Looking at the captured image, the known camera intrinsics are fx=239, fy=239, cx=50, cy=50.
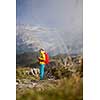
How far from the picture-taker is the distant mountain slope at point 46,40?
1.52 metres

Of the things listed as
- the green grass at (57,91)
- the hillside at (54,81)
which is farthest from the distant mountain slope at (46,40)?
the green grass at (57,91)

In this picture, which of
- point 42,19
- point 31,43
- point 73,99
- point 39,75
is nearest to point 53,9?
point 42,19

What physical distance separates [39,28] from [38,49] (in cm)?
14

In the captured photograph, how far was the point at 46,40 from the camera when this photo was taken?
155cm

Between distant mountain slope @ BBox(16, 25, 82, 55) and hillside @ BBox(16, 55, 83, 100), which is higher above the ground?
distant mountain slope @ BBox(16, 25, 82, 55)

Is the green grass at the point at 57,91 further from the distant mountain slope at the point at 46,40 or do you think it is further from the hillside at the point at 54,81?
the distant mountain slope at the point at 46,40

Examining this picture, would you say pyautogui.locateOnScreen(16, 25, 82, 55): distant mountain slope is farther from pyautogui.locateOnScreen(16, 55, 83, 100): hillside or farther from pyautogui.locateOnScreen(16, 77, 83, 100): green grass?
pyautogui.locateOnScreen(16, 77, 83, 100): green grass

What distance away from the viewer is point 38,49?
1.54 m

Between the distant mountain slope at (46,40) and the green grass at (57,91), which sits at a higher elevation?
the distant mountain slope at (46,40)

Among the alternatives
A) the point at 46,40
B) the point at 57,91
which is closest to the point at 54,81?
the point at 57,91

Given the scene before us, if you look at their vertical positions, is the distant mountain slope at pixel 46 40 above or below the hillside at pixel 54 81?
above

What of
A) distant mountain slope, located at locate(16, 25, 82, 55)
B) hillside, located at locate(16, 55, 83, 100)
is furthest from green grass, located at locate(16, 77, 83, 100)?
distant mountain slope, located at locate(16, 25, 82, 55)

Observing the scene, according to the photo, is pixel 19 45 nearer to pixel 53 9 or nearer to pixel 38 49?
pixel 38 49

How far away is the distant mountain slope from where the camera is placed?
1.52 m
